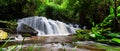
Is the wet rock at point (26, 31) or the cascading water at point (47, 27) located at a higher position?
the wet rock at point (26, 31)

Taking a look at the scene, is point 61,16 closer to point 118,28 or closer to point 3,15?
point 3,15

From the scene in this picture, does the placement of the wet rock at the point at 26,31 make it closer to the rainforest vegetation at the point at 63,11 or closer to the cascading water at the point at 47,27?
the rainforest vegetation at the point at 63,11

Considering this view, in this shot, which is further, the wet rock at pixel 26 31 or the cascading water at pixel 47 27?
the cascading water at pixel 47 27

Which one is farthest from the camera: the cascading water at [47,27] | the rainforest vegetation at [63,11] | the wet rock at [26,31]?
the rainforest vegetation at [63,11]

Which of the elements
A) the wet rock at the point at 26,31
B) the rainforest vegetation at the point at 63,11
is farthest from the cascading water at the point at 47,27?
the wet rock at the point at 26,31

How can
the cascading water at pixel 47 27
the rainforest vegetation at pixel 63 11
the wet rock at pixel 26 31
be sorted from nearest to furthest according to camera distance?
the wet rock at pixel 26 31 < the cascading water at pixel 47 27 < the rainforest vegetation at pixel 63 11

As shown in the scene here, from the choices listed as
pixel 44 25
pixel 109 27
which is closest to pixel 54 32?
pixel 44 25

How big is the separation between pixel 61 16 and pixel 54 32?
7505mm

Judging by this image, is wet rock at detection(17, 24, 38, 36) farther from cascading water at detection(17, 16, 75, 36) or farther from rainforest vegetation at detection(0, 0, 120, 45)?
cascading water at detection(17, 16, 75, 36)

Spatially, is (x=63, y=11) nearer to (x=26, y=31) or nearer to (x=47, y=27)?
(x=47, y=27)

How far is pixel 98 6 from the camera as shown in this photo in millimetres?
16172

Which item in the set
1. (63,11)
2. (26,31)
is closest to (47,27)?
(26,31)

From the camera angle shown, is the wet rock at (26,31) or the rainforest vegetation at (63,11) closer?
the wet rock at (26,31)

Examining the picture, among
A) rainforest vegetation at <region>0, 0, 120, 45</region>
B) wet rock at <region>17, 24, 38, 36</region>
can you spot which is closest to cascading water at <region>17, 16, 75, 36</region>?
rainforest vegetation at <region>0, 0, 120, 45</region>
